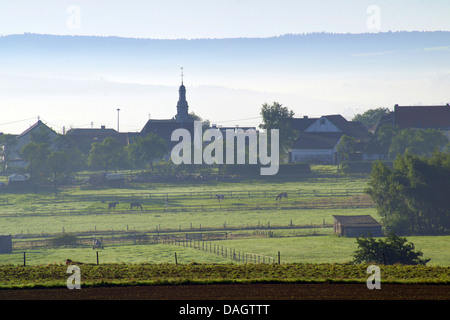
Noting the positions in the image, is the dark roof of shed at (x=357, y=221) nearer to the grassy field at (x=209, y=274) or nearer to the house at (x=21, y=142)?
the grassy field at (x=209, y=274)

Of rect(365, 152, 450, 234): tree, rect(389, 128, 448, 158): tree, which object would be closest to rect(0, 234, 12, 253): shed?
rect(365, 152, 450, 234): tree

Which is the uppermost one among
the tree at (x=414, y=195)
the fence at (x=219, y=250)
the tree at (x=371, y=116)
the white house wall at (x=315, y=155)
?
the tree at (x=371, y=116)

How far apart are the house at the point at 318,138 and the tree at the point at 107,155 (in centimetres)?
3409

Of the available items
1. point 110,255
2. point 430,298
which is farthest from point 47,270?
point 430,298

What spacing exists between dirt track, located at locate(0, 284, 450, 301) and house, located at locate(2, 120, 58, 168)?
304 feet

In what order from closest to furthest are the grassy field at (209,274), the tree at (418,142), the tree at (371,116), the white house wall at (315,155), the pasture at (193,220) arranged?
the grassy field at (209,274) → the pasture at (193,220) → the tree at (418,142) → the white house wall at (315,155) → the tree at (371,116)

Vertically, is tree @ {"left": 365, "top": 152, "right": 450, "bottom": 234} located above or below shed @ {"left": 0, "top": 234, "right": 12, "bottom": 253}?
above

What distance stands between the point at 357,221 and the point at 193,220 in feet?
62.9

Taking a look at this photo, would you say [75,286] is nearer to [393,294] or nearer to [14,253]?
[393,294]

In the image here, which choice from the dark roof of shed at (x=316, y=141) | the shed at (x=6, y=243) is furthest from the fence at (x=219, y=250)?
the dark roof of shed at (x=316, y=141)

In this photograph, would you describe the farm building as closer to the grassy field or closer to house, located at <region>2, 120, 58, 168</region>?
the grassy field

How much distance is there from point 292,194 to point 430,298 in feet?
189

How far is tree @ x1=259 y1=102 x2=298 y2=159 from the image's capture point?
381 feet

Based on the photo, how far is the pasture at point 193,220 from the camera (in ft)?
165
